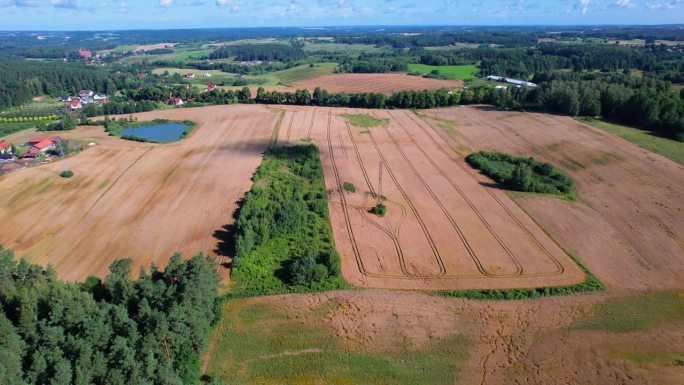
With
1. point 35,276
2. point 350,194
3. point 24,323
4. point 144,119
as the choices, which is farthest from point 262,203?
point 144,119

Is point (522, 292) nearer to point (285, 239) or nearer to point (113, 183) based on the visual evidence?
point (285, 239)

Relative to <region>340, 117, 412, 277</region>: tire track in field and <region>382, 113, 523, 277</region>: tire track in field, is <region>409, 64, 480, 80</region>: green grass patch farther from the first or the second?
<region>340, 117, 412, 277</region>: tire track in field

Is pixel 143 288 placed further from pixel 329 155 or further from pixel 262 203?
pixel 329 155

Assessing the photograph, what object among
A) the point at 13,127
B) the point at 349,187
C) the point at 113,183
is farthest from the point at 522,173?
the point at 13,127

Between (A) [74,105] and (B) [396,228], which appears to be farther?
(A) [74,105]

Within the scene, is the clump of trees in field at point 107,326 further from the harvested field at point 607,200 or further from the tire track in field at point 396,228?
the harvested field at point 607,200
